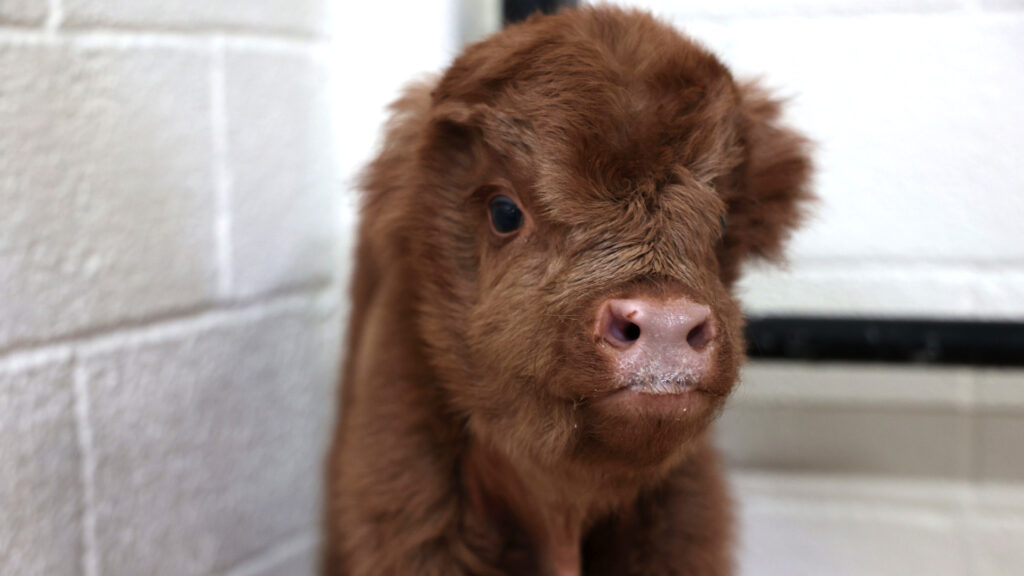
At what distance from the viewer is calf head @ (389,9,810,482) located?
2.54 feet

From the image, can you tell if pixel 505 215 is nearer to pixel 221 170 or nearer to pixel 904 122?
pixel 221 170

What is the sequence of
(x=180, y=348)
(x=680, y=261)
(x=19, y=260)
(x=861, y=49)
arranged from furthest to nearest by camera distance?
1. (x=861, y=49)
2. (x=180, y=348)
3. (x=19, y=260)
4. (x=680, y=261)

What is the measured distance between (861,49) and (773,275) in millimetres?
363

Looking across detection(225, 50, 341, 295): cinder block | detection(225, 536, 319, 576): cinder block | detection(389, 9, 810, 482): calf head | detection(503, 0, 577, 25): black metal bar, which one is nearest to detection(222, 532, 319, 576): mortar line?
detection(225, 536, 319, 576): cinder block

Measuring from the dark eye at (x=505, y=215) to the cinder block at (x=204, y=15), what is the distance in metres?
0.57

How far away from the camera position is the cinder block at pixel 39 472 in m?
1.05

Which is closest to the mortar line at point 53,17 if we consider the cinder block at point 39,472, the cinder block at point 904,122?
the cinder block at point 39,472

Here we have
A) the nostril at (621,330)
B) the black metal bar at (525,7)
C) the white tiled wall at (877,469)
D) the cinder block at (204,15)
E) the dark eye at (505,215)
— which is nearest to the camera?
the nostril at (621,330)

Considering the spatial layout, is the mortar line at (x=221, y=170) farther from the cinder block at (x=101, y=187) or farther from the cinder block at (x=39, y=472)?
the cinder block at (x=39, y=472)

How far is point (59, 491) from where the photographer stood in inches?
44.3

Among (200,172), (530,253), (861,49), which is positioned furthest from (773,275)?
(200,172)

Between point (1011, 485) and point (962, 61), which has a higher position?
point (962, 61)

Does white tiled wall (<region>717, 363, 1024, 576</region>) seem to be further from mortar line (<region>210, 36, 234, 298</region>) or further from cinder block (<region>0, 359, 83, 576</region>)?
cinder block (<region>0, 359, 83, 576</region>)

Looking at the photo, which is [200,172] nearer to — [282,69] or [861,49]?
[282,69]
